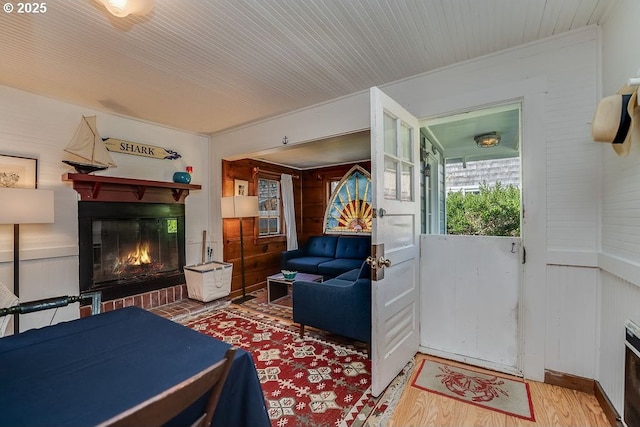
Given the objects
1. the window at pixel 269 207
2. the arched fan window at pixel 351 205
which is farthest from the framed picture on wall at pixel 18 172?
the arched fan window at pixel 351 205

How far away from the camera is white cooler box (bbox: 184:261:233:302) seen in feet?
12.3

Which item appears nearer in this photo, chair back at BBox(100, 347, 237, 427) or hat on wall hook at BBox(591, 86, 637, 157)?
chair back at BBox(100, 347, 237, 427)

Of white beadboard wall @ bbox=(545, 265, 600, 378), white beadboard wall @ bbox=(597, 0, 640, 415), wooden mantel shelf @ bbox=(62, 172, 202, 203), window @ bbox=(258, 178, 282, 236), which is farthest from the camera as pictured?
window @ bbox=(258, 178, 282, 236)

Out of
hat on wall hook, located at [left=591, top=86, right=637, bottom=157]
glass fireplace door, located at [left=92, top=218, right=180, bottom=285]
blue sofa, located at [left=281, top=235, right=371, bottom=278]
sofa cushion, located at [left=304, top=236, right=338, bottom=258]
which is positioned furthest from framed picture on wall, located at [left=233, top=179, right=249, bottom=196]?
hat on wall hook, located at [left=591, top=86, right=637, bottom=157]

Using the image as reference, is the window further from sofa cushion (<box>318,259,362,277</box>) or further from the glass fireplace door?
the glass fireplace door

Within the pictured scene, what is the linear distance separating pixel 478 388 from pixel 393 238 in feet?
3.93

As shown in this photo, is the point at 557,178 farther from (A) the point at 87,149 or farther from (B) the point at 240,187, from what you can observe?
(A) the point at 87,149

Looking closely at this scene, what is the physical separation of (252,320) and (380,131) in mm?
2569

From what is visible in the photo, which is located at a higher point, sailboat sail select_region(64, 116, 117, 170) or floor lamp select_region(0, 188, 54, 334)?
sailboat sail select_region(64, 116, 117, 170)

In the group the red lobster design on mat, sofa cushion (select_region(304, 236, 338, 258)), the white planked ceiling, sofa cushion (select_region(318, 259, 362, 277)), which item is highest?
the white planked ceiling

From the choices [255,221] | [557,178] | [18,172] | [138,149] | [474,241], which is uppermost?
[138,149]

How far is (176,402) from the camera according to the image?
2.23ft

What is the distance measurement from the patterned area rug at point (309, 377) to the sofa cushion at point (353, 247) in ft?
7.01

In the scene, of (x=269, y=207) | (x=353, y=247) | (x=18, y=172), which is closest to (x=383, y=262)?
(x=353, y=247)
